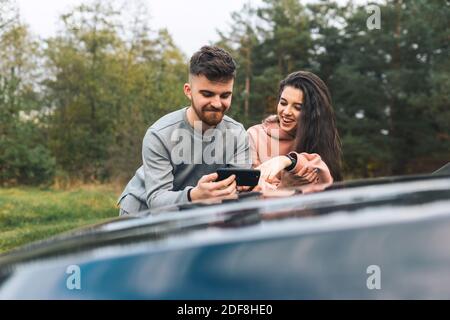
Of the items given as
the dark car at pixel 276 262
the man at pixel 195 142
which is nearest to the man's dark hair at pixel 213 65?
the man at pixel 195 142

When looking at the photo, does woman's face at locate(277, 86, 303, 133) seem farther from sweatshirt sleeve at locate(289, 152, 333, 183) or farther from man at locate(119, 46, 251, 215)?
man at locate(119, 46, 251, 215)

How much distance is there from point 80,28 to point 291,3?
10572 millimetres

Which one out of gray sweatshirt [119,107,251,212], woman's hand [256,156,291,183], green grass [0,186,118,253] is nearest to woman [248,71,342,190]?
woman's hand [256,156,291,183]

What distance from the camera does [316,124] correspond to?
416cm

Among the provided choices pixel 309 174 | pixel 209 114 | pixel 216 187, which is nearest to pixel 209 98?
pixel 209 114

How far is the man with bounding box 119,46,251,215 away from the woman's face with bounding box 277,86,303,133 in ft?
2.92

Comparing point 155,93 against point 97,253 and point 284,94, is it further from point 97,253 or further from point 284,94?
point 97,253

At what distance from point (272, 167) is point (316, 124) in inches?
37.3

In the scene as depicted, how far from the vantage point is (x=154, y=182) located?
3.13 metres

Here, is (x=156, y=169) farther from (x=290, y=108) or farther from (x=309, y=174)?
(x=290, y=108)

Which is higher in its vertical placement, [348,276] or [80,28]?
[80,28]

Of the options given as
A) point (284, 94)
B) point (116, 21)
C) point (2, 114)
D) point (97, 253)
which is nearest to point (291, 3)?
point (116, 21)

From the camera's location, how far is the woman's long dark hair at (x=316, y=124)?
4160 mm
